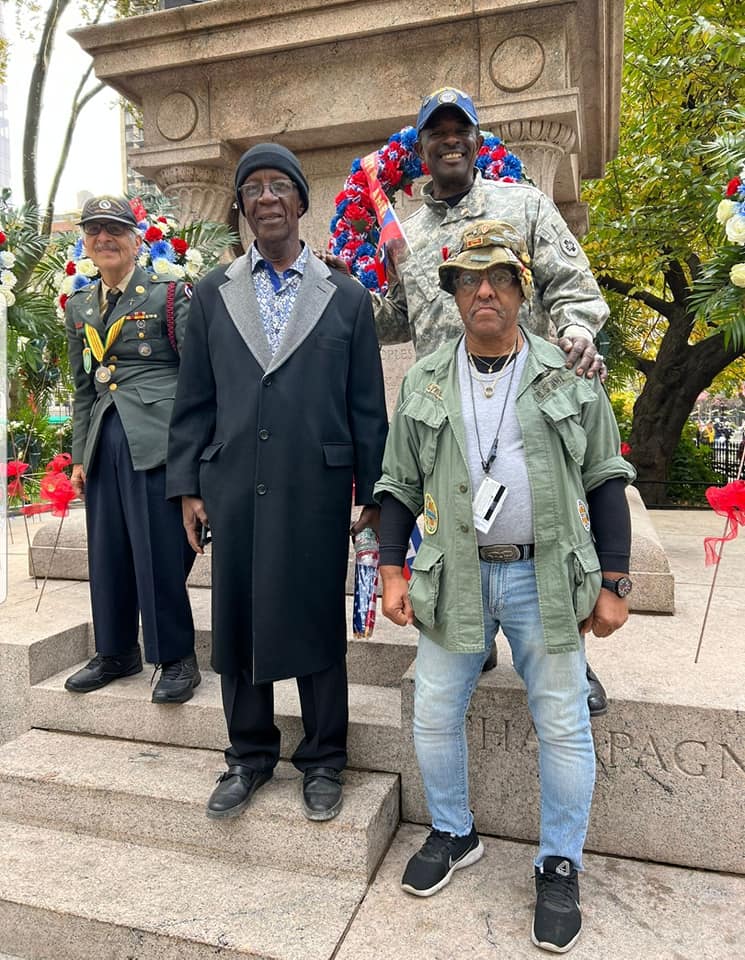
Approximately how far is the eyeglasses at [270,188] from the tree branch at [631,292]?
11.4 meters

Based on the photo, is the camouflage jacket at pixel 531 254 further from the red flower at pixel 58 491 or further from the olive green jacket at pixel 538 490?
the red flower at pixel 58 491

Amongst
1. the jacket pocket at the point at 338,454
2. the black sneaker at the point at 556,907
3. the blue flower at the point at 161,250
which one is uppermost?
the blue flower at the point at 161,250

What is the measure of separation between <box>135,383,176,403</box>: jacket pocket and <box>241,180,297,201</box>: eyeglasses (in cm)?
108

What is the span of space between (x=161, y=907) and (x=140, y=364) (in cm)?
216

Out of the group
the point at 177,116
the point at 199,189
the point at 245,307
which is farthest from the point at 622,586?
the point at 177,116

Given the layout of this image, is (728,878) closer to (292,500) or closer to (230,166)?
(292,500)

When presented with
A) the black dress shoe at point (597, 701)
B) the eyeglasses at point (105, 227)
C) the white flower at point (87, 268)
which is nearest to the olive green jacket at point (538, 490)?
the black dress shoe at point (597, 701)

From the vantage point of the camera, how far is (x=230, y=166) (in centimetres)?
548

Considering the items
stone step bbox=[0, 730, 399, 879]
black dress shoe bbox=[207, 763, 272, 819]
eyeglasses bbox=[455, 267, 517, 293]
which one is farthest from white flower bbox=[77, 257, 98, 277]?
black dress shoe bbox=[207, 763, 272, 819]

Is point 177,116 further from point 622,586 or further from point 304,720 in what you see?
point 622,586

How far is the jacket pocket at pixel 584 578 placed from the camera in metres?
2.22

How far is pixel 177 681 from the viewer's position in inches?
132

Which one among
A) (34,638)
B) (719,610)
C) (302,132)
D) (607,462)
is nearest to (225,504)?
(607,462)

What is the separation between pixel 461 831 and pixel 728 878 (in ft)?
3.17
